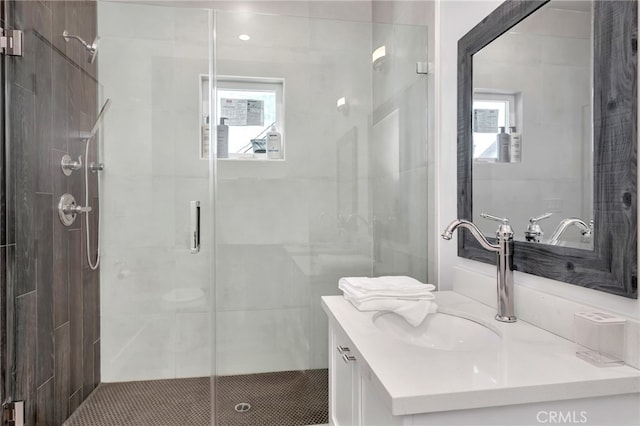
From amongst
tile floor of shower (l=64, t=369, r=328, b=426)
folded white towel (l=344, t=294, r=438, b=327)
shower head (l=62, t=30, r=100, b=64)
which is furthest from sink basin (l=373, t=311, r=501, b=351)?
shower head (l=62, t=30, r=100, b=64)

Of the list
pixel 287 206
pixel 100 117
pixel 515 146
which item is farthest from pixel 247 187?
pixel 515 146

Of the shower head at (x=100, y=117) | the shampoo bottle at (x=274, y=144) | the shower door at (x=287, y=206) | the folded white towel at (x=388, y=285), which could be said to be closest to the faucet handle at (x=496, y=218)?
the folded white towel at (x=388, y=285)

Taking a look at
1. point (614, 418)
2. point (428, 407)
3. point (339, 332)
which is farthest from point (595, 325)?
point (339, 332)

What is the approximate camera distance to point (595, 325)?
0.83 metres

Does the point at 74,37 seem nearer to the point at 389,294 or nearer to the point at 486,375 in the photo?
the point at 389,294

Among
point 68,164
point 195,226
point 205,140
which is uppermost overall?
point 205,140

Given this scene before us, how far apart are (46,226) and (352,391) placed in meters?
1.38

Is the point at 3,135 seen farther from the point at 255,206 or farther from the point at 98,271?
the point at 255,206

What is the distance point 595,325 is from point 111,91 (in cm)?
186

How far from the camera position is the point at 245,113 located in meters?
1.72

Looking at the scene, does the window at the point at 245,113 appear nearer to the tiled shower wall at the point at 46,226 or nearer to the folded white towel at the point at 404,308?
the tiled shower wall at the point at 46,226

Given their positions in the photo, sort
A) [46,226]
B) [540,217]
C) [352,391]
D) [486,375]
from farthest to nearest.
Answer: [46,226], [540,217], [352,391], [486,375]

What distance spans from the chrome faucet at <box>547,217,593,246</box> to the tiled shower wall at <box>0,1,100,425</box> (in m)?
1.73

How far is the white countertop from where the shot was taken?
701 mm
